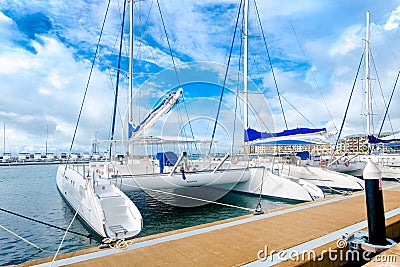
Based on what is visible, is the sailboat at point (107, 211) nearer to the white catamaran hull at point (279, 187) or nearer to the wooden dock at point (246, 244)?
the wooden dock at point (246, 244)

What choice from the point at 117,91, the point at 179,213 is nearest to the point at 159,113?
the point at 179,213

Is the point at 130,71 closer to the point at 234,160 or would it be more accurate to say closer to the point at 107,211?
the point at 234,160

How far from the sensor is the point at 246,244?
3068 mm

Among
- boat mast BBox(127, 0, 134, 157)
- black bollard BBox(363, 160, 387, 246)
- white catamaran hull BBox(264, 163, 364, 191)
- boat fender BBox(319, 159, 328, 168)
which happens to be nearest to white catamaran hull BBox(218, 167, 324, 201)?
white catamaran hull BBox(264, 163, 364, 191)

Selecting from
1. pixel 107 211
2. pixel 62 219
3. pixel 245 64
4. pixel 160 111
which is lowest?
pixel 62 219

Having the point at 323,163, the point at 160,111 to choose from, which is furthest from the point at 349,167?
the point at 160,111

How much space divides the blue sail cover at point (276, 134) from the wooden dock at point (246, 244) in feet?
28.7

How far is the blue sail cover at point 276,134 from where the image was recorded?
1292 cm

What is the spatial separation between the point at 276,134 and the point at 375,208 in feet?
34.9

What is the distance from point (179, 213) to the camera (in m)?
8.53

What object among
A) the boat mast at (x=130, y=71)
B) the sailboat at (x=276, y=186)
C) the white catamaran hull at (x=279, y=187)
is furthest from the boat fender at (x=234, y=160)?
the boat mast at (x=130, y=71)

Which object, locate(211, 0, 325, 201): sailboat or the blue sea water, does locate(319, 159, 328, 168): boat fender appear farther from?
the blue sea water

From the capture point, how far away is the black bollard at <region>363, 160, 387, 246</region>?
3047 mm

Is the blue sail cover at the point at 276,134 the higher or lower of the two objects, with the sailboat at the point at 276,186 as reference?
higher
